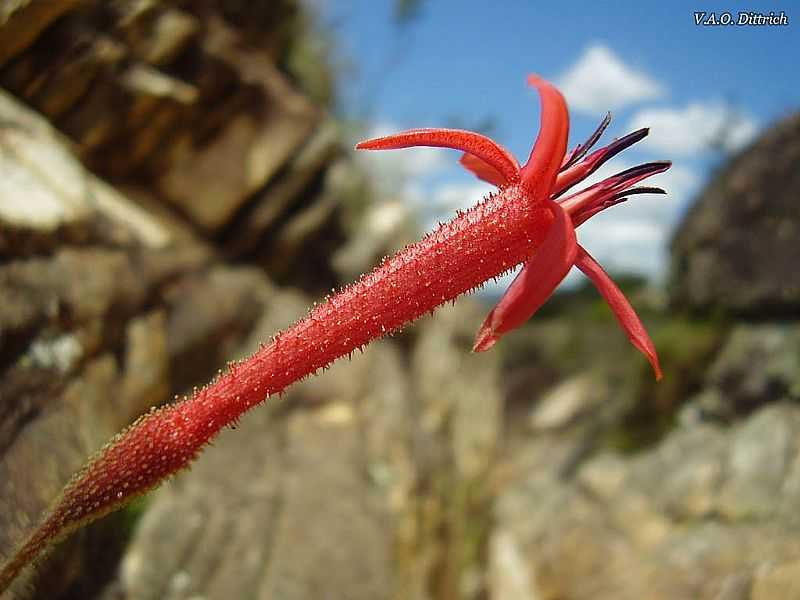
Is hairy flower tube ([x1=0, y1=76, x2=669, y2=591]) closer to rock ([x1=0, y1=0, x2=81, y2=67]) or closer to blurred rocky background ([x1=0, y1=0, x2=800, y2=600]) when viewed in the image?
blurred rocky background ([x1=0, y1=0, x2=800, y2=600])

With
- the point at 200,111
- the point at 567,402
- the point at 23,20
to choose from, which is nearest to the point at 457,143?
the point at 23,20

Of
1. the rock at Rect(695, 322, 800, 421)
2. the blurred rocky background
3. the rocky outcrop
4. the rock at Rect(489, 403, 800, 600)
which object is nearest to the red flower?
the blurred rocky background

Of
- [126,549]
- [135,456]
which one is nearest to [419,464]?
[126,549]

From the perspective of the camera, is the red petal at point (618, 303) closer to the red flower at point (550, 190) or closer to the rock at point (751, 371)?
the red flower at point (550, 190)

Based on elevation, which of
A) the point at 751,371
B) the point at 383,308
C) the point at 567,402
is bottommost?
the point at 567,402

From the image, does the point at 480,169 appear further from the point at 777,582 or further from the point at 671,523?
the point at 671,523

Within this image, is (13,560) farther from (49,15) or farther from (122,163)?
(122,163)
